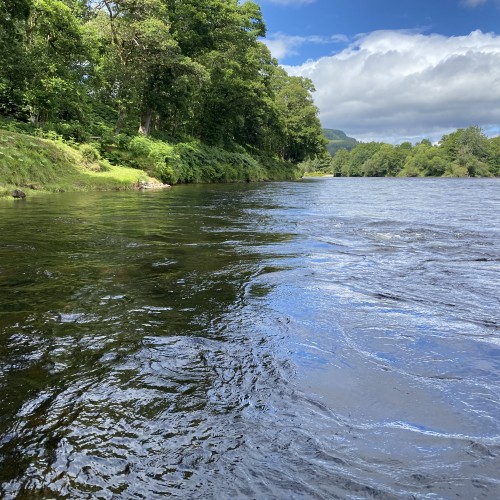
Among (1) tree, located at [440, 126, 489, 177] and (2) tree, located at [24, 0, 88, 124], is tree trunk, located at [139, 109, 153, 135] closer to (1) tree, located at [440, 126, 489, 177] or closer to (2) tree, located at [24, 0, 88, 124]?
(2) tree, located at [24, 0, 88, 124]

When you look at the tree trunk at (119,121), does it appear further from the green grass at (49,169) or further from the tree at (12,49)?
the tree at (12,49)

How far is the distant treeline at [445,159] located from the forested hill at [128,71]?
193 ft

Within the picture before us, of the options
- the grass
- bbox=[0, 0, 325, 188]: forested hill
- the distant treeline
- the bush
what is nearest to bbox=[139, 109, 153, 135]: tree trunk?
bbox=[0, 0, 325, 188]: forested hill

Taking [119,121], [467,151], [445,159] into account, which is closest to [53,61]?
[119,121]

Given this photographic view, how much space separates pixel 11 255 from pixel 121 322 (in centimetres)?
363

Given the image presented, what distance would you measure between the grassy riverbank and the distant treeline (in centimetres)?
6883

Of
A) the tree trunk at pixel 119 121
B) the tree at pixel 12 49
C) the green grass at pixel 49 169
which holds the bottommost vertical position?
the green grass at pixel 49 169

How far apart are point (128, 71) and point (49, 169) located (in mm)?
11533

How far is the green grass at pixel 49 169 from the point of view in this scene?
16.5 m

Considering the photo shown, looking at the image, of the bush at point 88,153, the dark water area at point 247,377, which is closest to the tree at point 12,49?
the bush at point 88,153

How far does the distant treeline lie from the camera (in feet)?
362

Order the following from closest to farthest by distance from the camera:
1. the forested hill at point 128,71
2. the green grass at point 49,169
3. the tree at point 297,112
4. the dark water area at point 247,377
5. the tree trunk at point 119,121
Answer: the dark water area at point 247,377 → the green grass at point 49,169 → the forested hill at point 128,71 → the tree trunk at point 119,121 → the tree at point 297,112

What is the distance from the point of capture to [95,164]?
2144cm

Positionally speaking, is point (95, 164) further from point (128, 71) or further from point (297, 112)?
point (297, 112)
